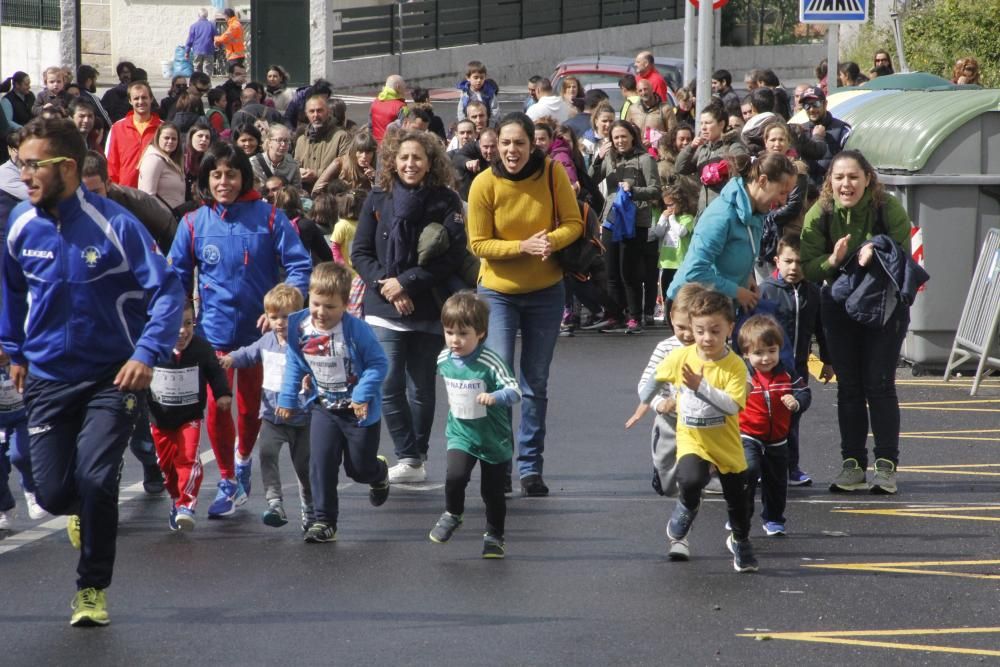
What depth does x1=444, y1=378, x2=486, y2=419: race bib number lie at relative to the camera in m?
7.75

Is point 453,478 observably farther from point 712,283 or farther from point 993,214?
point 993,214

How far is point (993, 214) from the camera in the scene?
1305 cm

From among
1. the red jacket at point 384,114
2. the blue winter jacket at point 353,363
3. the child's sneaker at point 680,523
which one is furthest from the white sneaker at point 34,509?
the red jacket at point 384,114

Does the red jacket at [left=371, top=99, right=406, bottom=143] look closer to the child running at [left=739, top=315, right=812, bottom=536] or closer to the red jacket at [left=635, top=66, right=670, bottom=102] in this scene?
the red jacket at [left=635, top=66, right=670, bottom=102]

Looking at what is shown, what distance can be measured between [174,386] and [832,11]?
9.72 meters

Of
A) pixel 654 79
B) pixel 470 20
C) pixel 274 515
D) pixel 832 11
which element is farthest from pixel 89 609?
pixel 470 20

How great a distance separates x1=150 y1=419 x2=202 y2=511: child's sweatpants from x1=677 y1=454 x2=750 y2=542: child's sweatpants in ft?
8.14

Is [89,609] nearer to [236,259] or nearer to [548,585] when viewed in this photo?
[548,585]

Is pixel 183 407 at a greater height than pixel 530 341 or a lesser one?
lesser

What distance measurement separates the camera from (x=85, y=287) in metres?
6.64

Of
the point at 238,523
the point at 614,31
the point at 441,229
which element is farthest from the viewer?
the point at 614,31

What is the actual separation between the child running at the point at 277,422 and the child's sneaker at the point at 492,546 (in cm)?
101

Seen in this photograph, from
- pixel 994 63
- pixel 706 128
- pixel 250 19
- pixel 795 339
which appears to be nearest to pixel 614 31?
pixel 250 19

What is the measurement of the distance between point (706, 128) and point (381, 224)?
6285 mm
